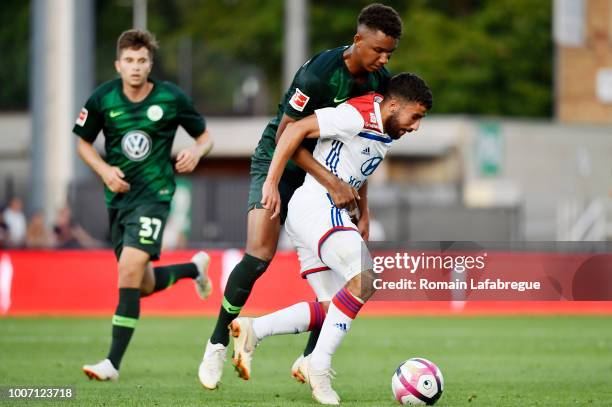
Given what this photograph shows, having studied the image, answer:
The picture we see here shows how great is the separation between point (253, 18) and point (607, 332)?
33711mm

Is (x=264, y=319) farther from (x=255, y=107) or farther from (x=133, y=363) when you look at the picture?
(x=255, y=107)

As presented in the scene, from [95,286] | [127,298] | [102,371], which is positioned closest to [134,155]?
[127,298]

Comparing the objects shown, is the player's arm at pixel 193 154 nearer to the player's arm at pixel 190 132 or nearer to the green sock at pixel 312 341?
the player's arm at pixel 190 132

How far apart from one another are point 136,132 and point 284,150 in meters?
2.32

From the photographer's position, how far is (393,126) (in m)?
7.97

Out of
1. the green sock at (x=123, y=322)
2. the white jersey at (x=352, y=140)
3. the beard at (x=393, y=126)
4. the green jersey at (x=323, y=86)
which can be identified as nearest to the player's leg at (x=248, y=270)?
the white jersey at (x=352, y=140)

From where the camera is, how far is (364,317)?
1944 cm

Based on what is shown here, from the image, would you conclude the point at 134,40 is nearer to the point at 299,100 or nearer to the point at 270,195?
the point at 299,100

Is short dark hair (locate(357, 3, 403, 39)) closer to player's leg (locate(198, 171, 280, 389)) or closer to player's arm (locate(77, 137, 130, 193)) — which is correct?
player's leg (locate(198, 171, 280, 389))

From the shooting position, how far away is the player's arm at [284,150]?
794 cm

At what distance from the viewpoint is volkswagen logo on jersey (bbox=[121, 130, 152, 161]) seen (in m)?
9.94

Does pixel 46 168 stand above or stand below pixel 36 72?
below

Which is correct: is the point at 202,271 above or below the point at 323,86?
below

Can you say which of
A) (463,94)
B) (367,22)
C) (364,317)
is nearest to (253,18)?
(463,94)
